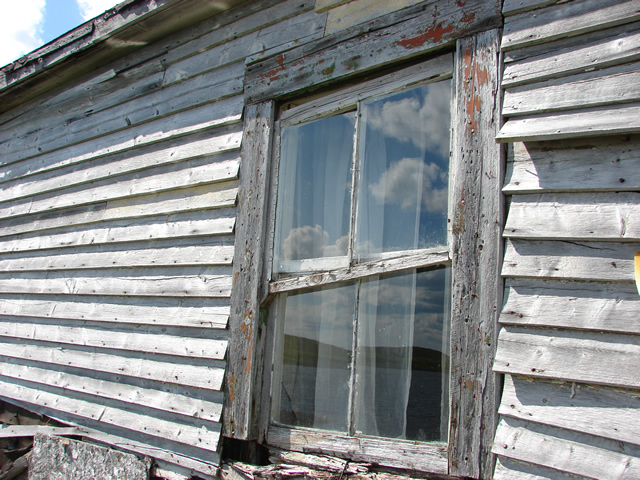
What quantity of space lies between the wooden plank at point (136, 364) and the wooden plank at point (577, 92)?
1979 mm

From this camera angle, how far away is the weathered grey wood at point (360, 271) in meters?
2.23

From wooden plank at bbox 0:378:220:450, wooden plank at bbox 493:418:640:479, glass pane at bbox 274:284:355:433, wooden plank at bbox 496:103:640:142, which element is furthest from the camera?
wooden plank at bbox 0:378:220:450

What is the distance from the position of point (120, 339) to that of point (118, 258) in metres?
0.56

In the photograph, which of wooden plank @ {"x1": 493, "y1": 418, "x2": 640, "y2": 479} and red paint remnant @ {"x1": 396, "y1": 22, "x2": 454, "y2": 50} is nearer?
wooden plank @ {"x1": 493, "y1": 418, "x2": 640, "y2": 479}

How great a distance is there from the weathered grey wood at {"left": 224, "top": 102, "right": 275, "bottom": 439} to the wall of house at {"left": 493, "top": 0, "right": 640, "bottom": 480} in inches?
51.1

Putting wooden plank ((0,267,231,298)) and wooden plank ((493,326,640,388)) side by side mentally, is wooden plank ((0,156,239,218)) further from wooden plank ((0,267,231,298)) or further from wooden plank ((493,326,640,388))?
wooden plank ((493,326,640,388))

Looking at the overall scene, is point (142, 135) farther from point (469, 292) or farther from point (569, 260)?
point (569, 260)

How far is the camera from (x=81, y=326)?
3.71 meters

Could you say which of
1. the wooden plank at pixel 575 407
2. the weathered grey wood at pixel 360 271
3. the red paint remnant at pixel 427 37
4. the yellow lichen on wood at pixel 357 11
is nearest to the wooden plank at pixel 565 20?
the red paint remnant at pixel 427 37

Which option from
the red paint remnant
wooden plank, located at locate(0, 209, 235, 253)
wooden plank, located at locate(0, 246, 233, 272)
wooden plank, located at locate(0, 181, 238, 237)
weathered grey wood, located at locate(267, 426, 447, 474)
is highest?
the red paint remnant

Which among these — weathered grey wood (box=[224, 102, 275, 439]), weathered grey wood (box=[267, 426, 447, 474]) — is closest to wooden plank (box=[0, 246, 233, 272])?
weathered grey wood (box=[224, 102, 275, 439])

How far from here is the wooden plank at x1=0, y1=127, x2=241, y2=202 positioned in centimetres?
316

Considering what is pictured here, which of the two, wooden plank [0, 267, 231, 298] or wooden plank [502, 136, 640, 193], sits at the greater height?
wooden plank [502, 136, 640, 193]

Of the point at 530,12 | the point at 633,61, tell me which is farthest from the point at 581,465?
the point at 530,12
